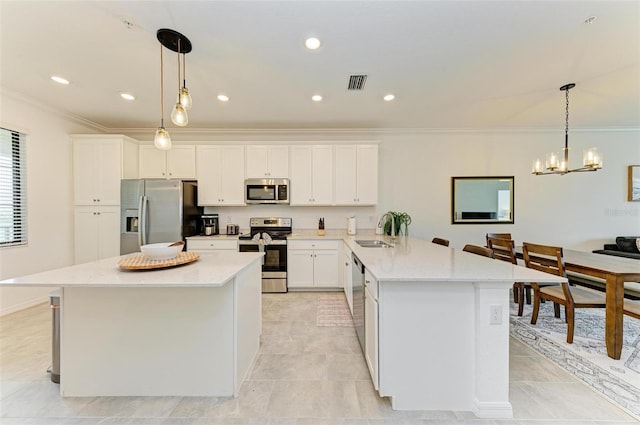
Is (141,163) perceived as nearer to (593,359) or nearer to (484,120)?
(484,120)

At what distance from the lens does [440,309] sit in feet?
5.28

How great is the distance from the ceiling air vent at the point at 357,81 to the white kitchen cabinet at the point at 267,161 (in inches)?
65.7

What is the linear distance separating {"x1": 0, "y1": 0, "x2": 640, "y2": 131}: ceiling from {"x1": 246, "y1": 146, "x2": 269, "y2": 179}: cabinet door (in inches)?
22.8

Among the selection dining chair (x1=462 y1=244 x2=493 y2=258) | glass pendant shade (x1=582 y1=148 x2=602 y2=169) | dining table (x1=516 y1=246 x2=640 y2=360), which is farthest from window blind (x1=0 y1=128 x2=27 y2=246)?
glass pendant shade (x1=582 y1=148 x2=602 y2=169)

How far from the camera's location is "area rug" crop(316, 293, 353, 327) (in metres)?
2.92

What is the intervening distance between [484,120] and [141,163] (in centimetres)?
577

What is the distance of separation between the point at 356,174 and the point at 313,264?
1.67 meters

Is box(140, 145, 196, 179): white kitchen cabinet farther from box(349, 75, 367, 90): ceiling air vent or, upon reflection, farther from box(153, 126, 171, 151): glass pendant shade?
box(349, 75, 367, 90): ceiling air vent

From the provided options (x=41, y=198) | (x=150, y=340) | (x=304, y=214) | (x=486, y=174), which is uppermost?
(x=486, y=174)

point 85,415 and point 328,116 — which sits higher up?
point 328,116

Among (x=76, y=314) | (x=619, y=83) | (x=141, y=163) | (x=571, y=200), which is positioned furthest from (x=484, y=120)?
(x=141, y=163)

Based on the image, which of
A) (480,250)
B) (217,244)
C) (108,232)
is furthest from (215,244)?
(480,250)

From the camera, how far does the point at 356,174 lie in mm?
4270

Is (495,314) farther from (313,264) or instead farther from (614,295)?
(313,264)
